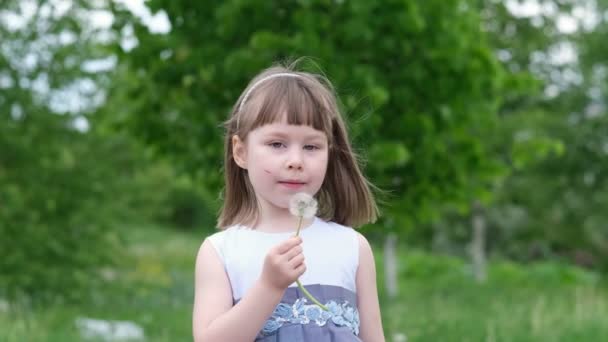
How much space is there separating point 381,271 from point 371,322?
13899mm

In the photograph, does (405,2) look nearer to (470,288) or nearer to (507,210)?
(470,288)

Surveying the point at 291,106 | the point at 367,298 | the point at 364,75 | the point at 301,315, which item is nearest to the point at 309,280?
the point at 301,315

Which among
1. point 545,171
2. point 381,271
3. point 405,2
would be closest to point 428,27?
point 405,2

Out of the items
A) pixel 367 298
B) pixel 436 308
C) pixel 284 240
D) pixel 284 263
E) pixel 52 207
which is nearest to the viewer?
pixel 284 263

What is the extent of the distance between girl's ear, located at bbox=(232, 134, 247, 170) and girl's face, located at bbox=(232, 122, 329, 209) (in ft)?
0.30

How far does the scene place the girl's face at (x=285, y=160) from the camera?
1.99m

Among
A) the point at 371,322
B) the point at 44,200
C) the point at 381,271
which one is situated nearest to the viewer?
the point at 371,322

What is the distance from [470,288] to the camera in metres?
10.2

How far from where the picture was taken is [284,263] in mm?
1794

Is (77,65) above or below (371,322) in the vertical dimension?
above

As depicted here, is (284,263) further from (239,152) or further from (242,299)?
(239,152)

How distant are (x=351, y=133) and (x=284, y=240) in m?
0.65

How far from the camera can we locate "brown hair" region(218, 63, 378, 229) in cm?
203

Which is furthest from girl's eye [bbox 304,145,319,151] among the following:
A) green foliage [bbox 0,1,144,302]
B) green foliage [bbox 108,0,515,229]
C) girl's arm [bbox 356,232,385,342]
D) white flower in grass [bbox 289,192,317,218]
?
green foliage [bbox 0,1,144,302]
